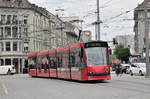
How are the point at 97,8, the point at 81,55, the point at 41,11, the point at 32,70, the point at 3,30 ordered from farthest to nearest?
the point at 41,11 < the point at 3,30 < the point at 32,70 < the point at 97,8 < the point at 81,55

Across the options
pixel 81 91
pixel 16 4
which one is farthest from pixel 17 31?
pixel 81 91

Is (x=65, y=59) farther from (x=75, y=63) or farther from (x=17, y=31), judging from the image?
(x=17, y=31)

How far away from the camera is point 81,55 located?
78.6 ft

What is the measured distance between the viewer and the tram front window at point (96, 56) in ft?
78.1

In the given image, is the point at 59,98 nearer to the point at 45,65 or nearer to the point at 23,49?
the point at 45,65

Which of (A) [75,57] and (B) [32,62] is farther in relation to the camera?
(B) [32,62]

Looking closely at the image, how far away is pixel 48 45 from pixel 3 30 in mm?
13374

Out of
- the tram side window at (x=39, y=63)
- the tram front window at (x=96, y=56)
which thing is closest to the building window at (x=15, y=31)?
the tram side window at (x=39, y=63)

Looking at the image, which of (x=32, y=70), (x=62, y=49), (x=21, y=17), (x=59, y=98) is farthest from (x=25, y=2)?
(x=59, y=98)

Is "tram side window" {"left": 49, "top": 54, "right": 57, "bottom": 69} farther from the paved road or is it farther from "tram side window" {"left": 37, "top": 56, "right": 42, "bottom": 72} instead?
the paved road

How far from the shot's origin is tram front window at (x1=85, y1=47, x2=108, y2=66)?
23797 millimetres

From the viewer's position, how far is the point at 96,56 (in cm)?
2400

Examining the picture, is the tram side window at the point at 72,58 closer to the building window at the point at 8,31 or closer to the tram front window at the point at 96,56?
the tram front window at the point at 96,56

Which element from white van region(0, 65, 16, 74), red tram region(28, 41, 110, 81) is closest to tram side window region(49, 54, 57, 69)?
red tram region(28, 41, 110, 81)
